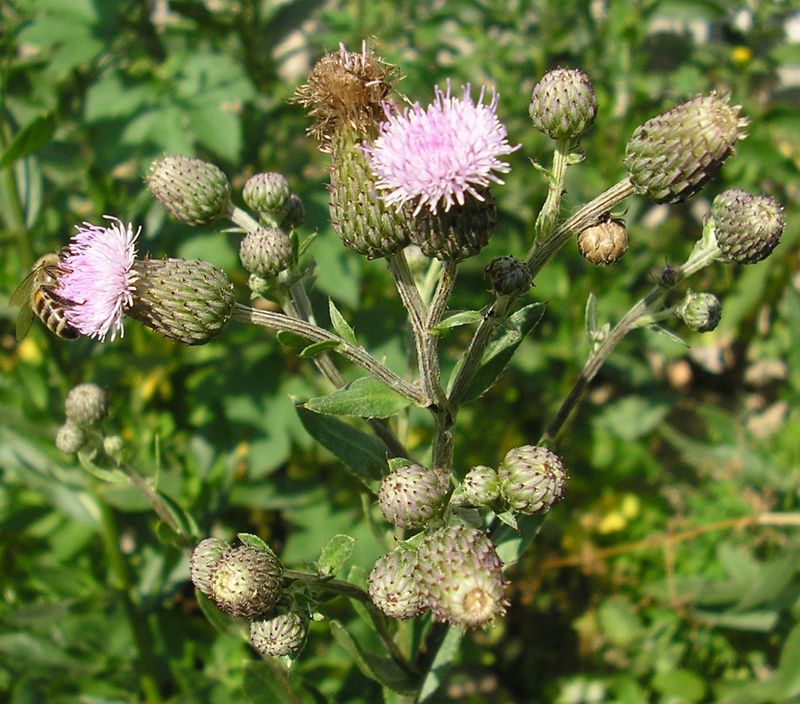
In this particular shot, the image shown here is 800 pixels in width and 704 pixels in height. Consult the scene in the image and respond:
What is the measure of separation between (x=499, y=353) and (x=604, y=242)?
0.44 m

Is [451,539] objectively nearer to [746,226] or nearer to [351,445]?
[351,445]

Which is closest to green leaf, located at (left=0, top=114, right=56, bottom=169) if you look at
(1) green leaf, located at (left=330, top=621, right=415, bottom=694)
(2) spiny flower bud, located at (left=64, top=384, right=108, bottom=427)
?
(2) spiny flower bud, located at (left=64, top=384, right=108, bottom=427)

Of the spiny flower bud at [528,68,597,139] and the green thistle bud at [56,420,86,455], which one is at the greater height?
the spiny flower bud at [528,68,597,139]

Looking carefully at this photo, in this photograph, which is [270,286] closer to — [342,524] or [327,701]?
[327,701]

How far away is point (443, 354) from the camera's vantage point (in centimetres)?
461

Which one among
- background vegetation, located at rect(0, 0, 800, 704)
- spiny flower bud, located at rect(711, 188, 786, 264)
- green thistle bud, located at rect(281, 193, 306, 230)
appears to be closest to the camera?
spiny flower bud, located at rect(711, 188, 786, 264)

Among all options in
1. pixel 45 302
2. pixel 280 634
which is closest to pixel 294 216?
pixel 45 302

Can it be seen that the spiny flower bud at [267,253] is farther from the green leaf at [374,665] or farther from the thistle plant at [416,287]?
the green leaf at [374,665]

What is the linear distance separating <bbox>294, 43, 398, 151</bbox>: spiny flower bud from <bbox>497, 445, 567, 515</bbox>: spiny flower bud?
1.01 meters

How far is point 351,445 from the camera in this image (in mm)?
2660

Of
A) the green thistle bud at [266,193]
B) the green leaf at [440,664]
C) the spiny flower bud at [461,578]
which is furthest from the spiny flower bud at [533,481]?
the green thistle bud at [266,193]

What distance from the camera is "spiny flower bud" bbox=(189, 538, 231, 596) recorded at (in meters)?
2.40

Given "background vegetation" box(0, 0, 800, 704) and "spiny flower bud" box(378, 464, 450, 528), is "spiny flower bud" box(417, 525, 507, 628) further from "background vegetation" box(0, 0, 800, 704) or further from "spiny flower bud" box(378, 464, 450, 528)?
"background vegetation" box(0, 0, 800, 704)

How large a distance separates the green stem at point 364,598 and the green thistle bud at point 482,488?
0.50 meters
